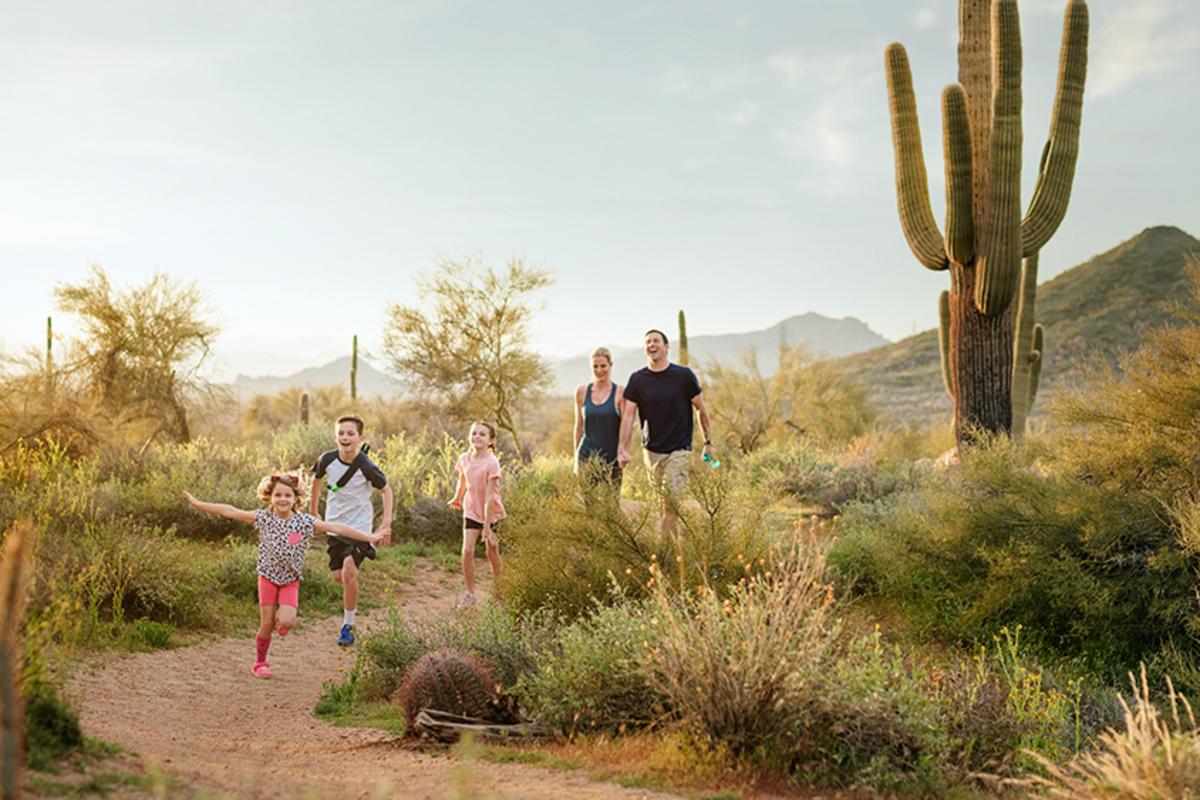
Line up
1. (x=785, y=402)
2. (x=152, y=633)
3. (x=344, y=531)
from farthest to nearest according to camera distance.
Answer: (x=785, y=402)
(x=152, y=633)
(x=344, y=531)

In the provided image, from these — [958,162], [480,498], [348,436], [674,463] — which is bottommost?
[480,498]

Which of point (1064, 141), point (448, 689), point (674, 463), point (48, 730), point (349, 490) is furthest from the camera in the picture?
point (1064, 141)

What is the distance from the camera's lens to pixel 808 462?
66.8 feet

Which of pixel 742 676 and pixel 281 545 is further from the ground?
pixel 281 545

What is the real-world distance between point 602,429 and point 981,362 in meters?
7.19

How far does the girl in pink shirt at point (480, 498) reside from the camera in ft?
32.7

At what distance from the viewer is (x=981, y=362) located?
579 inches

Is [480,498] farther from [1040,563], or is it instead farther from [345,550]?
[1040,563]

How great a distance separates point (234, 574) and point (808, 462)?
12.6m

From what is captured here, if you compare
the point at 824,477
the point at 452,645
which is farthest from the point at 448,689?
the point at 824,477

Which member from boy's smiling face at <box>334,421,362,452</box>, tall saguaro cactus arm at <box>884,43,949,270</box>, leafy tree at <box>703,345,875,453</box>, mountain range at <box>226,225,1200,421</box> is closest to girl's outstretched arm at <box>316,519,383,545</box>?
boy's smiling face at <box>334,421,362,452</box>

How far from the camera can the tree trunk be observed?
14602 mm

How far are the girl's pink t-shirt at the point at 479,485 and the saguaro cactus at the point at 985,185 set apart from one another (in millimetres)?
7765

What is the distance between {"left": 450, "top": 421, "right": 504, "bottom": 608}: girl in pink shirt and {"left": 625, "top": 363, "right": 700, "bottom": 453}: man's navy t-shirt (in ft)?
5.01
